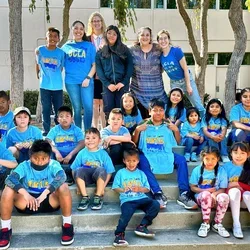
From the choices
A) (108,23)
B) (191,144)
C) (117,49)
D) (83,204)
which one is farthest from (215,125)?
(108,23)

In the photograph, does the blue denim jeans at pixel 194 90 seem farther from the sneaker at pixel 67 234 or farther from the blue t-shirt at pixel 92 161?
the sneaker at pixel 67 234

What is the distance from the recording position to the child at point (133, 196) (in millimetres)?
3398

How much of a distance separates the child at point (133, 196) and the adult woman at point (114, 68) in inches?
46.7

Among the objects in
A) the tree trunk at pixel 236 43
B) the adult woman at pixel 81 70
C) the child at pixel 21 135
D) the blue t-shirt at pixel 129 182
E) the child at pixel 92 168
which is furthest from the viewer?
the tree trunk at pixel 236 43

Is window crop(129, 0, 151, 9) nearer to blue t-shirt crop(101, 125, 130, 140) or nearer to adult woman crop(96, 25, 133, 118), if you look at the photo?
adult woman crop(96, 25, 133, 118)

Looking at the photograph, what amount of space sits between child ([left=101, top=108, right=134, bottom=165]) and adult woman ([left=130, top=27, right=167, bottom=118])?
0.87 meters

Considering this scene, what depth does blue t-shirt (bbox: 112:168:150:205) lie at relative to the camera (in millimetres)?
3623

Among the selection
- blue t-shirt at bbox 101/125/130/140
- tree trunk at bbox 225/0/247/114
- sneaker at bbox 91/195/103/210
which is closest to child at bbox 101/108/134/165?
blue t-shirt at bbox 101/125/130/140

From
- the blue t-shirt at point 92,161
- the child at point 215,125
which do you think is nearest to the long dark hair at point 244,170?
the child at point 215,125

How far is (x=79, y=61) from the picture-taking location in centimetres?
489

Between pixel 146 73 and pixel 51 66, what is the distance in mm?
1362

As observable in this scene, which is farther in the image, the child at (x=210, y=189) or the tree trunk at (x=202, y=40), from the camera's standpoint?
the tree trunk at (x=202, y=40)

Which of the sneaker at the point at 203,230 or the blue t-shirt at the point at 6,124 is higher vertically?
the blue t-shirt at the point at 6,124

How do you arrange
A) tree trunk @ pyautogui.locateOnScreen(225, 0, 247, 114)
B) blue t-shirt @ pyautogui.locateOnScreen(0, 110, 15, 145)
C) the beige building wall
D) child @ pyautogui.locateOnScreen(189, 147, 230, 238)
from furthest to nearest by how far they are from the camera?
the beige building wall < tree trunk @ pyautogui.locateOnScreen(225, 0, 247, 114) < blue t-shirt @ pyautogui.locateOnScreen(0, 110, 15, 145) < child @ pyautogui.locateOnScreen(189, 147, 230, 238)
